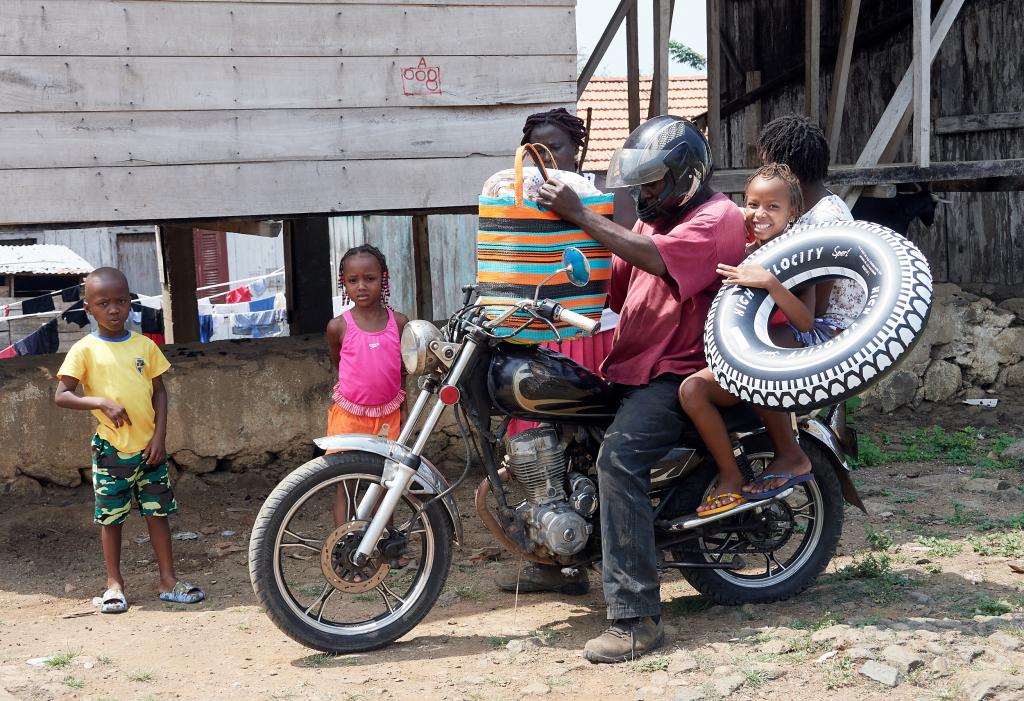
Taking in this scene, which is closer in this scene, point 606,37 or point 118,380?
point 118,380

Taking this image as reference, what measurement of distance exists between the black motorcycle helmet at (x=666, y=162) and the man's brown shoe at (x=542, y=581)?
1.60 m

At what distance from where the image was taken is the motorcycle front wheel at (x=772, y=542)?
4.27 metres

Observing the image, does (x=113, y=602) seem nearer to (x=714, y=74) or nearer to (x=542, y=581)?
(x=542, y=581)

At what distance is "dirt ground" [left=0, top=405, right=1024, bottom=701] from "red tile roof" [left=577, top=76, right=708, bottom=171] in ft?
26.8

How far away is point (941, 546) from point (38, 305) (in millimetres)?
10737

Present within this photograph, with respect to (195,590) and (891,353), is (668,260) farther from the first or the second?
(195,590)

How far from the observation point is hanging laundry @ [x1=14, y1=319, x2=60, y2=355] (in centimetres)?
1085

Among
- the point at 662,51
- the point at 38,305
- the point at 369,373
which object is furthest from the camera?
the point at 38,305

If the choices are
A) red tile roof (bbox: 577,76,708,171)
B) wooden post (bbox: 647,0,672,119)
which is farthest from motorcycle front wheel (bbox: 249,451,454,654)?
red tile roof (bbox: 577,76,708,171)

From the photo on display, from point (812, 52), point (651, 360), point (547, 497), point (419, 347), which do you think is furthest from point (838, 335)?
point (812, 52)

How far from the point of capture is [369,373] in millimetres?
4949

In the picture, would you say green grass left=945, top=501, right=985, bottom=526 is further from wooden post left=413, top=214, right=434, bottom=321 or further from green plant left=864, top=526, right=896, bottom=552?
wooden post left=413, top=214, right=434, bottom=321

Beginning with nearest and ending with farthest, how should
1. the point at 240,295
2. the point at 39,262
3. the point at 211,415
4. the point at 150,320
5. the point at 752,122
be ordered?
the point at 211,415 → the point at 752,122 → the point at 150,320 → the point at 39,262 → the point at 240,295

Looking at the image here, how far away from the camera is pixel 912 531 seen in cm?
542
